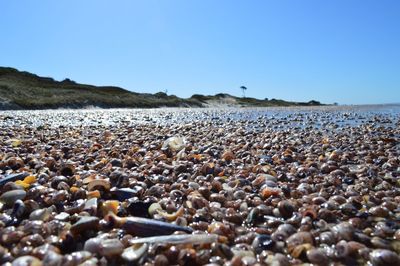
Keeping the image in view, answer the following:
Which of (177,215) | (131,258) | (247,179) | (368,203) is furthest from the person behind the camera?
(247,179)

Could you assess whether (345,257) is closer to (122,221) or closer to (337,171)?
(122,221)

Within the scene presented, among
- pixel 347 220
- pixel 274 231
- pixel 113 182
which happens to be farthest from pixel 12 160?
pixel 347 220

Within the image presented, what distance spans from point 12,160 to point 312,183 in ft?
13.0

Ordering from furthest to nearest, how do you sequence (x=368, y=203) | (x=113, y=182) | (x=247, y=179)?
(x=247, y=179) → (x=113, y=182) → (x=368, y=203)

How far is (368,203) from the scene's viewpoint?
344 cm

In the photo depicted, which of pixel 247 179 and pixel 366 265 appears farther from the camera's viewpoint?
pixel 247 179

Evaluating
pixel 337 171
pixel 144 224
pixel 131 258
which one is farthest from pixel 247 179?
pixel 131 258

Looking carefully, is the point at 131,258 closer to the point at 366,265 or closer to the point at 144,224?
the point at 144,224

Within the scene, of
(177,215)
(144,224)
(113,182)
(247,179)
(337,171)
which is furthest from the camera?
(337,171)

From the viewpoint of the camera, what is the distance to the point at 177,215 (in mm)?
3002

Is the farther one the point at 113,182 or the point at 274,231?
the point at 113,182

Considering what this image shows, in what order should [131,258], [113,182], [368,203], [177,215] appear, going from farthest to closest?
[113,182] < [368,203] < [177,215] < [131,258]

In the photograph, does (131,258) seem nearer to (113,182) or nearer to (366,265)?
(366,265)

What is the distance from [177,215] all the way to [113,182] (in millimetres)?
1310
